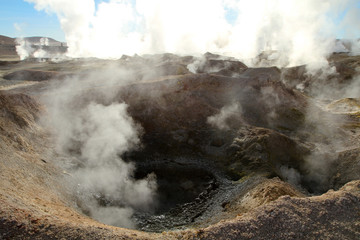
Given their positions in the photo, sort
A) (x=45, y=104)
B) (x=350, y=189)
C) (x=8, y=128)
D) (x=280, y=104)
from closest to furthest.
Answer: (x=350, y=189) < (x=8, y=128) < (x=45, y=104) < (x=280, y=104)

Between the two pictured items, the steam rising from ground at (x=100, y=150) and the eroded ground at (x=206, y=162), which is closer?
the eroded ground at (x=206, y=162)

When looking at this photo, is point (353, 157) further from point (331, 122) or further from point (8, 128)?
point (8, 128)

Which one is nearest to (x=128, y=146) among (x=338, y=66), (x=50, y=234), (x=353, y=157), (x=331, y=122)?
(x=50, y=234)

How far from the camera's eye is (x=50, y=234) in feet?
28.2

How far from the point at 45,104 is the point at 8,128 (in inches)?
258

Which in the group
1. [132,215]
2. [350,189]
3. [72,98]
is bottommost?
[132,215]

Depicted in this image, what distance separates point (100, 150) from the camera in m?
19.5

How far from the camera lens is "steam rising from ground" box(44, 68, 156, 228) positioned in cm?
1512

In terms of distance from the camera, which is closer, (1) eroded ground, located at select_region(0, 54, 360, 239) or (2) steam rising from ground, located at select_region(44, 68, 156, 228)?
(1) eroded ground, located at select_region(0, 54, 360, 239)

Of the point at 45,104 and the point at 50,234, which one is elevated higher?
the point at 45,104

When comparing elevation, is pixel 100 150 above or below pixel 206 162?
above

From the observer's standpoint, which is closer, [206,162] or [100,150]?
[100,150]

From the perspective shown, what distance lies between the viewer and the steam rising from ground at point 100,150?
1512 centimetres

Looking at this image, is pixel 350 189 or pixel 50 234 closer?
pixel 50 234
